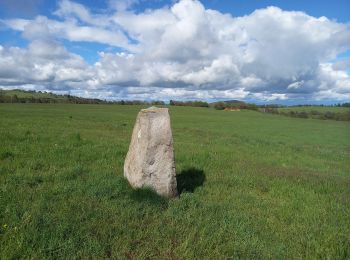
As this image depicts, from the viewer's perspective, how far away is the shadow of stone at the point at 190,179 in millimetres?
9323

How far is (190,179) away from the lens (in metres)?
10.2

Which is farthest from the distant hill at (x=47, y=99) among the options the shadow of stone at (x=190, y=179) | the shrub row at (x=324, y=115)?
the shadow of stone at (x=190, y=179)

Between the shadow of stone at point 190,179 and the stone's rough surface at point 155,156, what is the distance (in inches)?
33.2

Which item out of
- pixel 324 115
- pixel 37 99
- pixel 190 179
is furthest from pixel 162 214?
pixel 37 99

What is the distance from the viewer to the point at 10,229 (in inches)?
220

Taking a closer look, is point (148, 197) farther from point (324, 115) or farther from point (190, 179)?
point (324, 115)

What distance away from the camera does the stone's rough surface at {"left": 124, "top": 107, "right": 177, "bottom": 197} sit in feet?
27.1

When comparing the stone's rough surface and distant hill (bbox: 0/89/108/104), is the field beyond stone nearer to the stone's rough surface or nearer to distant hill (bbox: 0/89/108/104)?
the stone's rough surface

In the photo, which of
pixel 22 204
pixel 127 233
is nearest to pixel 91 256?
pixel 127 233

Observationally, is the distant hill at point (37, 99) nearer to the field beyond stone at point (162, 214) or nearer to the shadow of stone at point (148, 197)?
the field beyond stone at point (162, 214)

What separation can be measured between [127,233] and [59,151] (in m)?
7.51

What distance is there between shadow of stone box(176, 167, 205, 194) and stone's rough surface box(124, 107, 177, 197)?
843 mm

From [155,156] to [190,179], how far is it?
2.28 m

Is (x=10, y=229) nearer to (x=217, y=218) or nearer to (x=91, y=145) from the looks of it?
(x=217, y=218)
